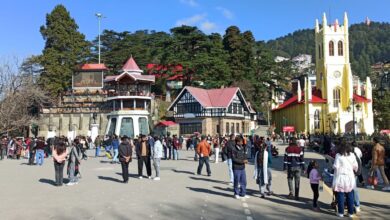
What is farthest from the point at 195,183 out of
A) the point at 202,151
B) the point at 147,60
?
the point at 147,60

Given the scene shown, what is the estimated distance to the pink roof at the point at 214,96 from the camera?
2340 inches

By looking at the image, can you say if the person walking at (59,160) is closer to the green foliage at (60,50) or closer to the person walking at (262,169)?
the person walking at (262,169)

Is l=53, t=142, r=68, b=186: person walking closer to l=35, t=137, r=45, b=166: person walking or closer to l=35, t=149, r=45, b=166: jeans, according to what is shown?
l=35, t=137, r=45, b=166: person walking

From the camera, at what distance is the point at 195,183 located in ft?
52.1

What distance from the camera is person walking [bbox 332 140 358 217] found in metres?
9.56

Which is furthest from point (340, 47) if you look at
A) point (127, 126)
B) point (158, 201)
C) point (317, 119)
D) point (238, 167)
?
point (158, 201)

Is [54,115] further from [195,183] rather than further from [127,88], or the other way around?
[195,183]

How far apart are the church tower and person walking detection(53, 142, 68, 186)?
62.8 meters

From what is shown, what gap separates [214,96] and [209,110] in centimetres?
238

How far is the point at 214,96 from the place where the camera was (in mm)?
61375

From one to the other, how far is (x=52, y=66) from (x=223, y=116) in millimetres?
26890

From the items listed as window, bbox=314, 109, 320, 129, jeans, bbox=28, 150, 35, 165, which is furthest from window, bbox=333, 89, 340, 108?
jeans, bbox=28, 150, 35, 165

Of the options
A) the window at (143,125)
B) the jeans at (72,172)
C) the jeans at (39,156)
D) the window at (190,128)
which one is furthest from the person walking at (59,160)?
the window at (190,128)

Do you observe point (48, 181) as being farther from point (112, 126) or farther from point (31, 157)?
point (112, 126)
